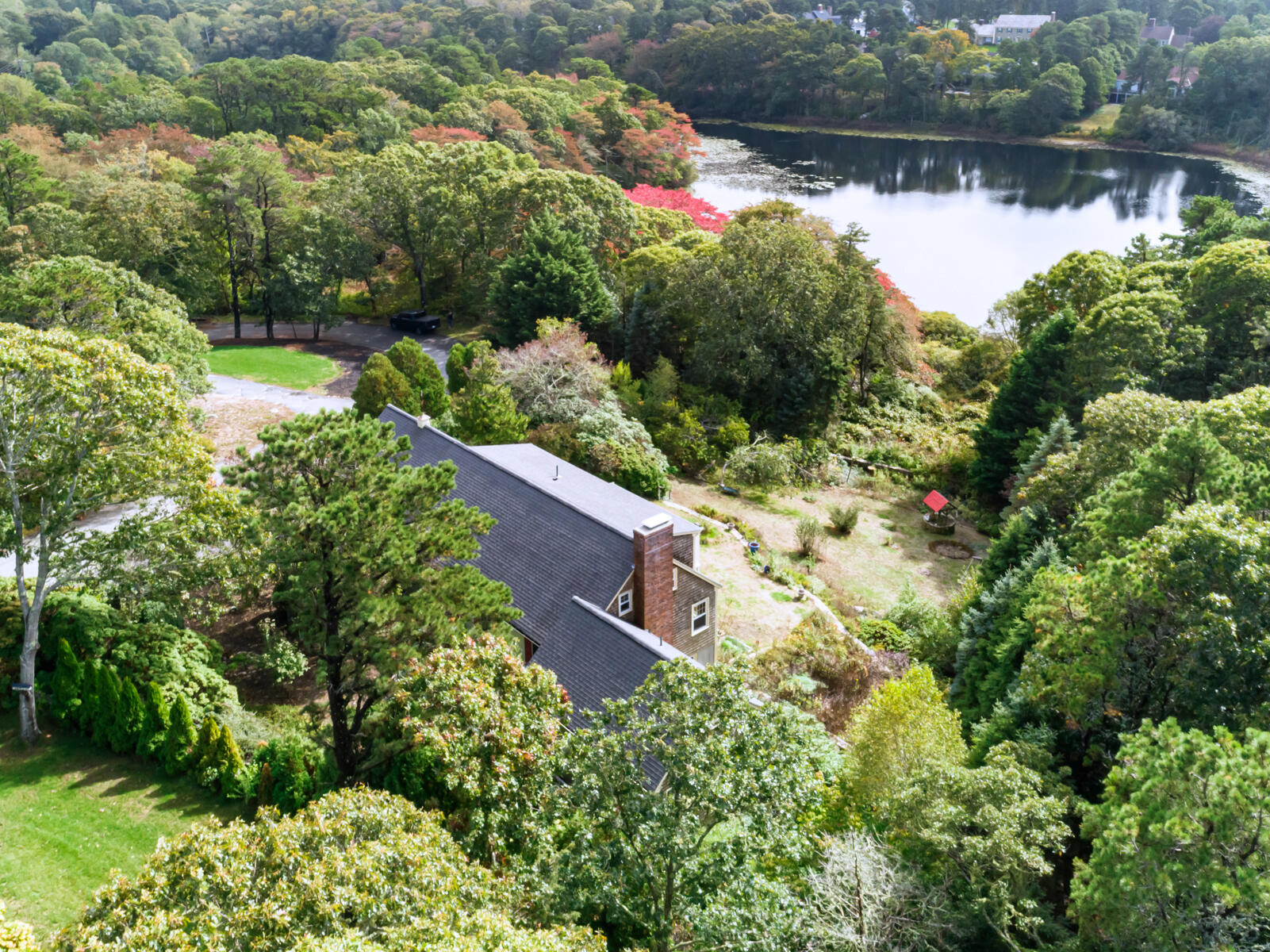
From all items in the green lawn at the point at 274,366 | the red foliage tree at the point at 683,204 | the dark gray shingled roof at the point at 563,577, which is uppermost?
the red foliage tree at the point at 683,204

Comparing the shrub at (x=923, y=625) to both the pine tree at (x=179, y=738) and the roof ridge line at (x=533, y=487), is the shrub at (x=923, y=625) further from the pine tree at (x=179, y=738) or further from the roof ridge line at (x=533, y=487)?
the pine tree at (x=179, y=738)

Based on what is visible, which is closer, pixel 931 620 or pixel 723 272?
pixel 931 620

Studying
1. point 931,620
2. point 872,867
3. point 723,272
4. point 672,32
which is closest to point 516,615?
point 872,867

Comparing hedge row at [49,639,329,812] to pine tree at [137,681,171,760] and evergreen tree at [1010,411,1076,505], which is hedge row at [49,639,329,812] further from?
evergreen tree at [1010,411,1076,505]

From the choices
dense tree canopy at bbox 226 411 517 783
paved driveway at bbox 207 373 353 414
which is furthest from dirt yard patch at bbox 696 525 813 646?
paved driveway at bbox 207 373 353 414

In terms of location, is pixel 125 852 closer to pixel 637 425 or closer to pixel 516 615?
pixel 516 615

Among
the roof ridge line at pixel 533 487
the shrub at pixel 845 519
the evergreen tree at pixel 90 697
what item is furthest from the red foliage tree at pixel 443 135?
the evergreen tree at pixel 90 697
